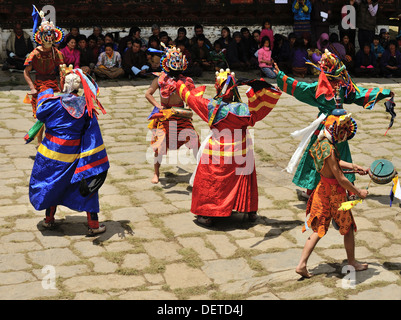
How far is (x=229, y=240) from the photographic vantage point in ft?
22.8

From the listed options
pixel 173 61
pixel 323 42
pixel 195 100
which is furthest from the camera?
pixel 323 42

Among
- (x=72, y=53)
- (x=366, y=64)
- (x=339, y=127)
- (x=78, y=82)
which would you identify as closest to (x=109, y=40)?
(x=72, y=53)

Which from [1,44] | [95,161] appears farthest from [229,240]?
[1,44]

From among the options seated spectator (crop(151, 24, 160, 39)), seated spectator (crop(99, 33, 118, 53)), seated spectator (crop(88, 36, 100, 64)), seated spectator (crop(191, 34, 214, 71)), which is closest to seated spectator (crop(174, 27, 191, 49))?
seated spectator (crop(191, 34, 214, 71))

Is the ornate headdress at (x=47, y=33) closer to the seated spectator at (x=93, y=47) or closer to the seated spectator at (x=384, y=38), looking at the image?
the seated spectator at (x=93, y=47)

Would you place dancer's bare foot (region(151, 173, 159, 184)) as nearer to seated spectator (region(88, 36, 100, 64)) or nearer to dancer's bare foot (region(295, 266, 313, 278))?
dancer's bare foot (region(295, 266, 313, 278))

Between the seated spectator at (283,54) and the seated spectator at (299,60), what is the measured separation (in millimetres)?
170

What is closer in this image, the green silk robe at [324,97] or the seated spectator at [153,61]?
the green silk robe at [324,97]

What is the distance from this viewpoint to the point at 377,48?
15.3m

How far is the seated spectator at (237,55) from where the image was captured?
48.2ft

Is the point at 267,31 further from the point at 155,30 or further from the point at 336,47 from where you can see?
the point at 155,30

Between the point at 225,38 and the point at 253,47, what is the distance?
659 millimetres

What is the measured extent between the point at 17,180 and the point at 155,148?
1795 millimetres

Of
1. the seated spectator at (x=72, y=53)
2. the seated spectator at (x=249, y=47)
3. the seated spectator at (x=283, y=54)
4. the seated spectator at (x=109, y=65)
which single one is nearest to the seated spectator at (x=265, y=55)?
the seated spectator at (x=249, y=47)
